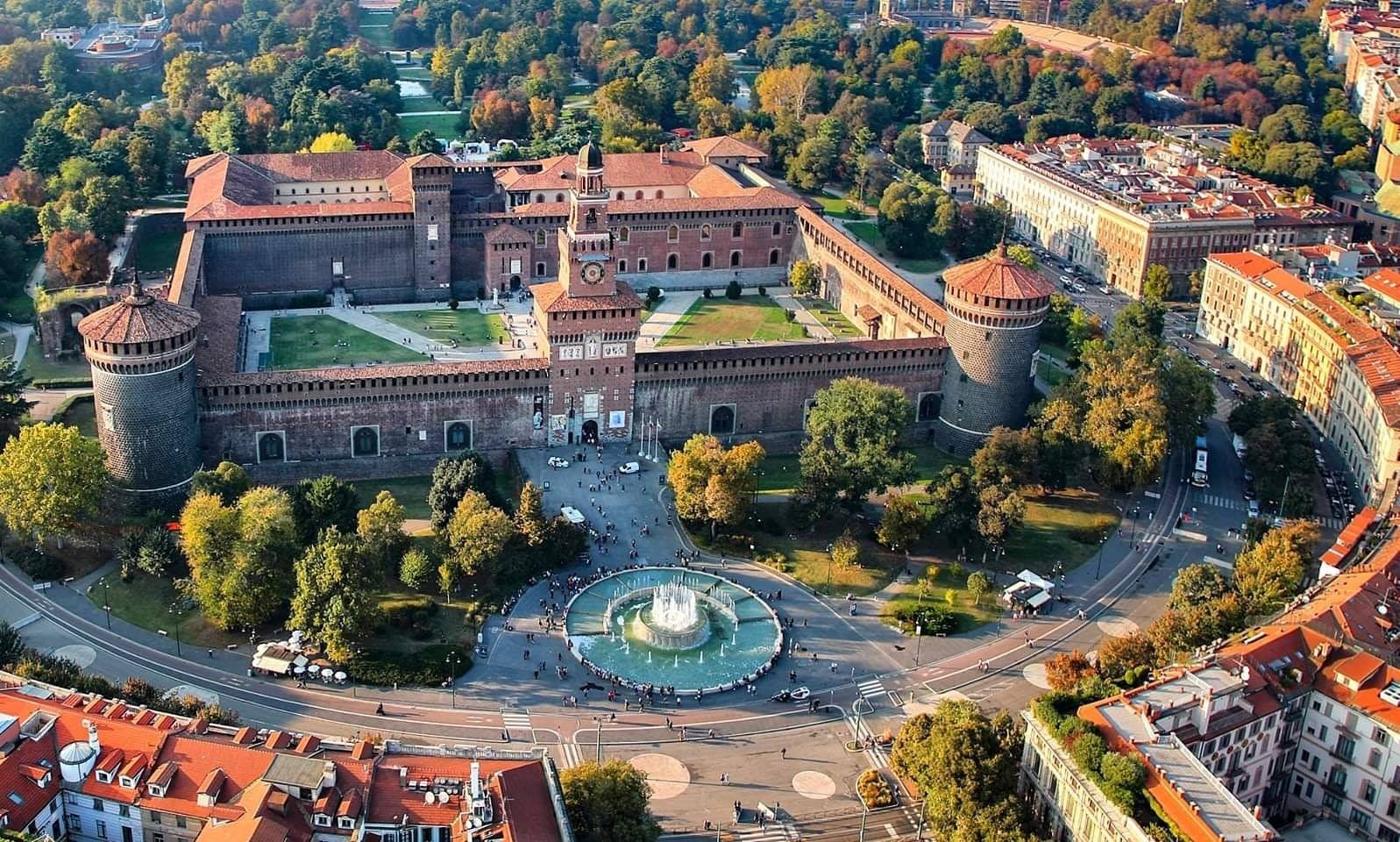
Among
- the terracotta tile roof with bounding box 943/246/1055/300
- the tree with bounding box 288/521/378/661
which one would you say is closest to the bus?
the terracotta tile roof with bounding box 943/246/1055/300

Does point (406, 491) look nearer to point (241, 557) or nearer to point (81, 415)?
point (241, 557)

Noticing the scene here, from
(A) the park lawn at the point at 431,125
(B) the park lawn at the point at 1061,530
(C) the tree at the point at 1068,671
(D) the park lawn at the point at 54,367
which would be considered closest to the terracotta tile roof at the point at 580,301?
(B) the park lawn at the point at 1061,530

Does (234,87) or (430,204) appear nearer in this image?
(430,204)

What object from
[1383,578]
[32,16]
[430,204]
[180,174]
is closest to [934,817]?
[1383,578]

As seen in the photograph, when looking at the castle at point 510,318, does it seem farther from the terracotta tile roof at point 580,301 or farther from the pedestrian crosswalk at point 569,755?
the pedestrian crosswalk at point 569,755

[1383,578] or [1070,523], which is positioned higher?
[1383,578]

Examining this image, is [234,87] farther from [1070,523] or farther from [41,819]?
[41,819]
